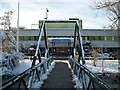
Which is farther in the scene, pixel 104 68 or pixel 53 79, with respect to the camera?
pixel 104 68

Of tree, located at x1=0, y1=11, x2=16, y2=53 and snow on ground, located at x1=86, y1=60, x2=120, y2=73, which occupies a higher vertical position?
tree, located at x1=0, y1=11, x2=16, y2=53

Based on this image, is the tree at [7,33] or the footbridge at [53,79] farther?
the tree at [7,33]

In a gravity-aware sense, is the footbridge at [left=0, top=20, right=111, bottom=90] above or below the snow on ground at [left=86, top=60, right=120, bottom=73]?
above

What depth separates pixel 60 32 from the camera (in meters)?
71.6

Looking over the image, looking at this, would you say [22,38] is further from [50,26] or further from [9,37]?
[9,37]

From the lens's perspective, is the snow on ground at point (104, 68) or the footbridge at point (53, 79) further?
the snow on ground at point (104, 68)

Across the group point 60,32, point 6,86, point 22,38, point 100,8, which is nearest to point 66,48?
point 60,32

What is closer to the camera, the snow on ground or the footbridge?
the footbridge

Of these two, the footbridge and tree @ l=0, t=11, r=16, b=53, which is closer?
the footbridge

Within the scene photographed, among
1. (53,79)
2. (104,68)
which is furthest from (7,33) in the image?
(53,79)

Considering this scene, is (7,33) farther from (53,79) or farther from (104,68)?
(53,79)

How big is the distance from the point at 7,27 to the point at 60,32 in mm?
42700

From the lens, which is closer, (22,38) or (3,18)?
(3,18)

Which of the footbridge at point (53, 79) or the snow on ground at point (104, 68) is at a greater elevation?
the footbridge at point (53, 79)
